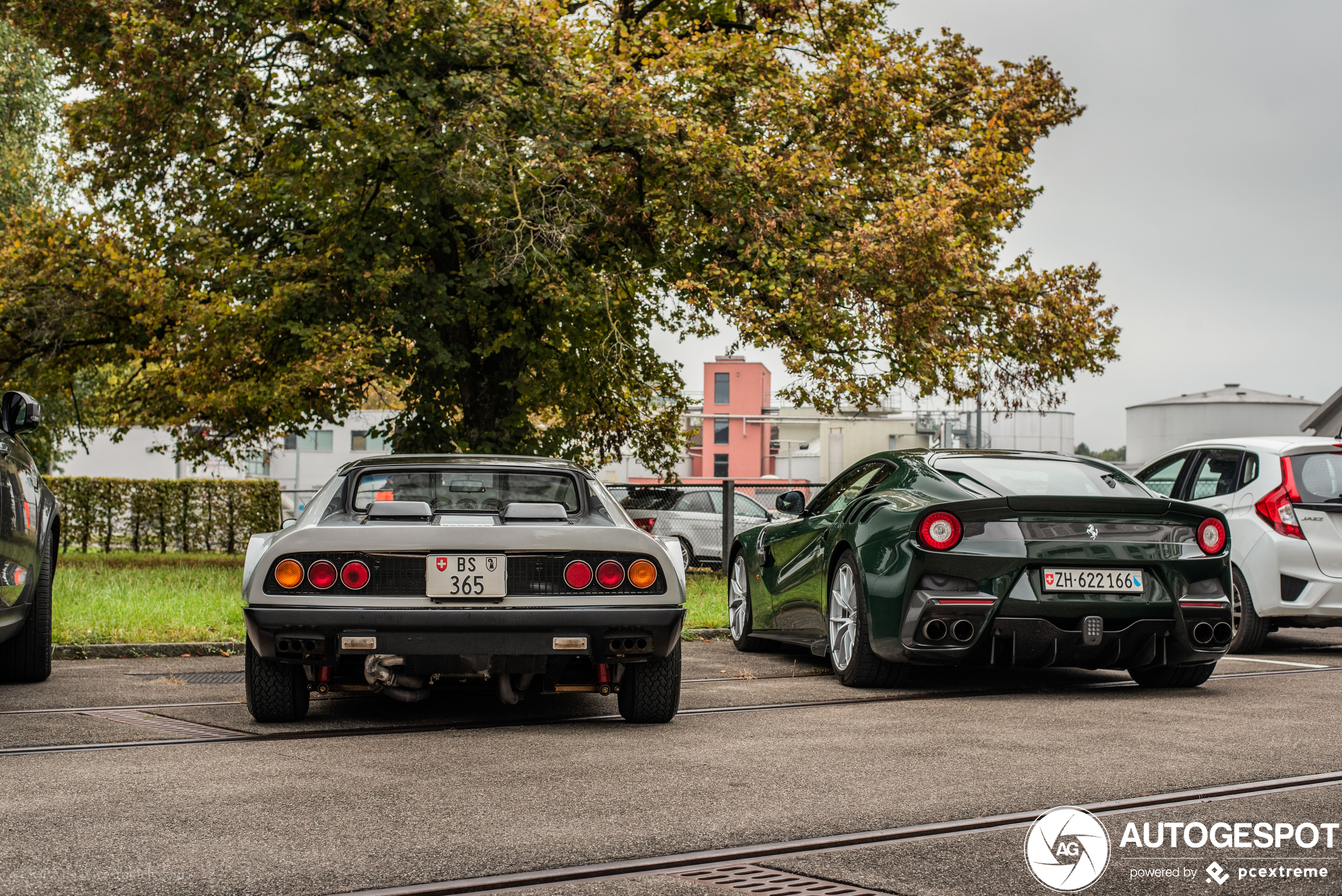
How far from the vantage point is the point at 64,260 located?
58.0 feet

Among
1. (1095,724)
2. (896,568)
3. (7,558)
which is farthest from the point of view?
(896,568)

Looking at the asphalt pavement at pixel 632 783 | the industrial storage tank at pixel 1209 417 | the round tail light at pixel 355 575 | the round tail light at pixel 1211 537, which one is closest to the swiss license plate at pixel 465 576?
the round tail light at pixel 355 575

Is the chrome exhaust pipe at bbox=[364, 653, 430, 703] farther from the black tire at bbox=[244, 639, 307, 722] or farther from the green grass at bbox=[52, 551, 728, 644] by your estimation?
the green grass at bbox=[52, 551, 728, 644]

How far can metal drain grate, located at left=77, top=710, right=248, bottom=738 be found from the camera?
19.0 ft

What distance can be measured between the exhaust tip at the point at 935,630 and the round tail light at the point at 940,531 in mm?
373

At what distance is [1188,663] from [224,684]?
5.38 metres

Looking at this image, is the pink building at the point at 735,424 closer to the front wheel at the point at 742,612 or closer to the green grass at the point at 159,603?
the green grass at the point at 159,603

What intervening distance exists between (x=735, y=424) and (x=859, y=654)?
72039 mm

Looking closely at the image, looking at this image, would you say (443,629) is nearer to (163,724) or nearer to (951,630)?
(163,724)

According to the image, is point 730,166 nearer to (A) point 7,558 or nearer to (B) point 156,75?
(B) point 156,75

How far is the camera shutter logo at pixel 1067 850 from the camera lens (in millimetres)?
3475

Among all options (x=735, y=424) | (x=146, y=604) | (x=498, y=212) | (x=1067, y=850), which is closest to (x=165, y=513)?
(x=498, y=212)

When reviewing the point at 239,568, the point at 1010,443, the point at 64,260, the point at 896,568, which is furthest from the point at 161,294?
the point at 1010,443

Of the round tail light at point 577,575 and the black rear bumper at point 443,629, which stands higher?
the round tail light at point 577,575
